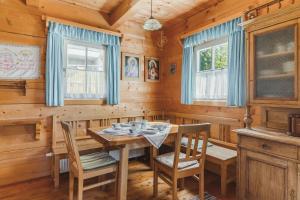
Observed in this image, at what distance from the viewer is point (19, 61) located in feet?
→ 9.16

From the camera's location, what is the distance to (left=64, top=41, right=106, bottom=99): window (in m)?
3.20

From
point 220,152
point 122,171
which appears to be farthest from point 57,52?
point 220,152

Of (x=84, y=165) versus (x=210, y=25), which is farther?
(x=210, y=25)

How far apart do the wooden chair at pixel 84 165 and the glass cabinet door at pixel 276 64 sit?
178cm

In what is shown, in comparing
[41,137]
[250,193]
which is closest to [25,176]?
[41,137]

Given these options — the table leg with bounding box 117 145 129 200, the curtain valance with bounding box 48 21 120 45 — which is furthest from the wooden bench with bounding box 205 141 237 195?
the curtain valance with bounding box 48 21 120 45

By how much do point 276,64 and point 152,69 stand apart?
2.40 m

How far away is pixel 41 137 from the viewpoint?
9.74 ft

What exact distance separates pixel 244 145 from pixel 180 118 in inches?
67.6

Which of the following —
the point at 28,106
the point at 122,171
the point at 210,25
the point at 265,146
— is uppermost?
the point at 210,25

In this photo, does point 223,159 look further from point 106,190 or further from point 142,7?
point 142,7

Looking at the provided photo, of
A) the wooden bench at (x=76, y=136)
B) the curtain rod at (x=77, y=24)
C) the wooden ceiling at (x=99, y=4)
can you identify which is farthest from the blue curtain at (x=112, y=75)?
the wooden ceiling at (x=99, y=4)

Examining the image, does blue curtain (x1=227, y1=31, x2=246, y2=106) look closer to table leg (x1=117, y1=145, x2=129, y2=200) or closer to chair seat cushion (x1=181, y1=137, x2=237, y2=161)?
chair seat cushion (x1=181, y1=137, x2=237, y2=161)

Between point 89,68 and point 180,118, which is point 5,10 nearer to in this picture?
point 89,68
